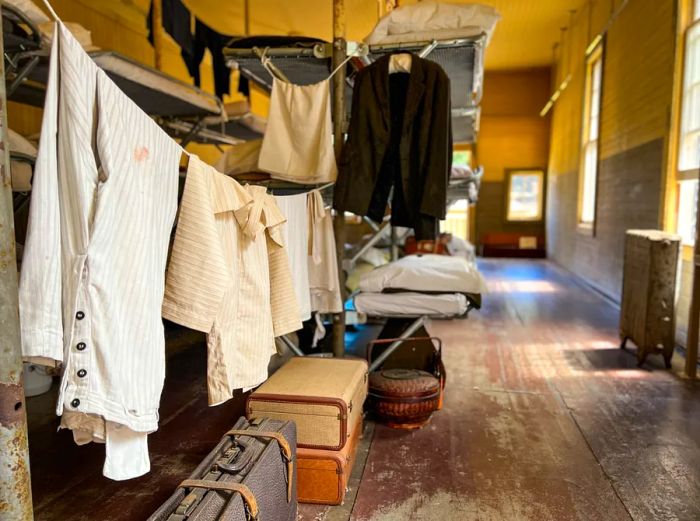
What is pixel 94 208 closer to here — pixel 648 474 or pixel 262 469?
pixel 262 469

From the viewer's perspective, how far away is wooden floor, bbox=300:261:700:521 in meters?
2.07

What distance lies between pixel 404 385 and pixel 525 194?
11515 millimetres

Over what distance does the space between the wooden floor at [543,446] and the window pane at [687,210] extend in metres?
1.28

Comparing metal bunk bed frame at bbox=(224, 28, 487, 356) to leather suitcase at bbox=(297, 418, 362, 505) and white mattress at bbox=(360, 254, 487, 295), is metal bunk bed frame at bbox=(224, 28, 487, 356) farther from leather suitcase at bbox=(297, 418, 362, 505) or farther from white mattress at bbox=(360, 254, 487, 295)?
leather suitcase at bbox=(297, 418, 362, 505)

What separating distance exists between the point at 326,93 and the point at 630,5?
5.51 m

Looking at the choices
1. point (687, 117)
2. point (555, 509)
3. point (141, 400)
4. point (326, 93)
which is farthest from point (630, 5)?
point (141, 400)

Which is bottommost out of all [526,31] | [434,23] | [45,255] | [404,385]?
[404,385]

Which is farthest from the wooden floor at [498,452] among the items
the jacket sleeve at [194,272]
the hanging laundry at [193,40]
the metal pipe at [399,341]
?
the hanging laundry at [193,40]

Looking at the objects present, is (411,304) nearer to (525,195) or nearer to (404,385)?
(404,385)

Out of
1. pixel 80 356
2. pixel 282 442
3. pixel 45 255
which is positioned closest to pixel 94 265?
pixel 45 255

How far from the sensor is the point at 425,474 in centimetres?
232

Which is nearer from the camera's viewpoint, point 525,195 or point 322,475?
point 322,475

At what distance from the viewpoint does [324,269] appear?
9.52ft

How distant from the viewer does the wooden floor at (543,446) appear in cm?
207
